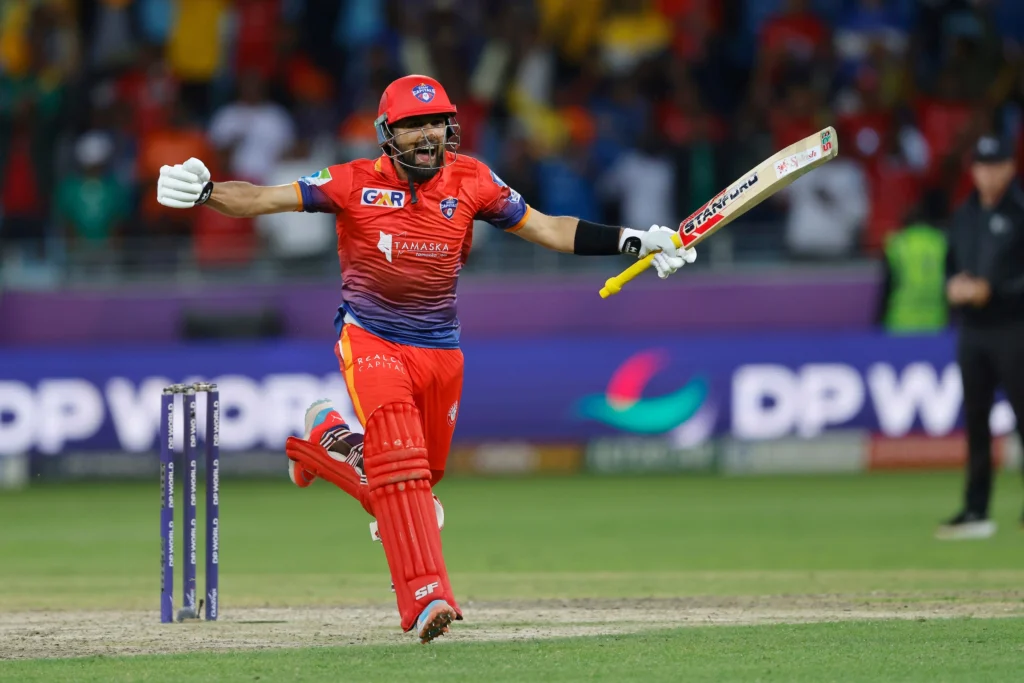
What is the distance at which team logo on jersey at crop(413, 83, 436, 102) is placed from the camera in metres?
7.07

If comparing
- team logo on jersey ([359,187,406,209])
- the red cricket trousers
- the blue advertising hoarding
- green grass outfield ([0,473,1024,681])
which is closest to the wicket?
green grass outfield ([0,473,1024,681])

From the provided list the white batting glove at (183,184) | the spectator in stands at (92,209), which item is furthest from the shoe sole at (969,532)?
the spectator in stands at (92,209)

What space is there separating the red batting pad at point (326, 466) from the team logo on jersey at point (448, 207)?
46.2 inches

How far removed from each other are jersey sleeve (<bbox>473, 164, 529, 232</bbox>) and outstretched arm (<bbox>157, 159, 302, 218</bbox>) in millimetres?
817

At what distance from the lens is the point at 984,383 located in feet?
35.0

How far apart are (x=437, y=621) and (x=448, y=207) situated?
5.92 feet

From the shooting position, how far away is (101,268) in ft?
54.5

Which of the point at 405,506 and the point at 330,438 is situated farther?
the point at 330,438

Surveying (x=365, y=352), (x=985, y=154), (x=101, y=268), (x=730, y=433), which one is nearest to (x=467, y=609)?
(x=365, y=352)

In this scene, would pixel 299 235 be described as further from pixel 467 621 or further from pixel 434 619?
pixel 434 619

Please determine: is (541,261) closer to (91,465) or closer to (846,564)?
(91,465)

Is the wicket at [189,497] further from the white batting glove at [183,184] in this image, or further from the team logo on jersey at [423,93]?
the team logo on jersey at [423,93]

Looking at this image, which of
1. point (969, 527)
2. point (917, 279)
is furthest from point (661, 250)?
point (917, 279)

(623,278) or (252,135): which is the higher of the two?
(252,135)
